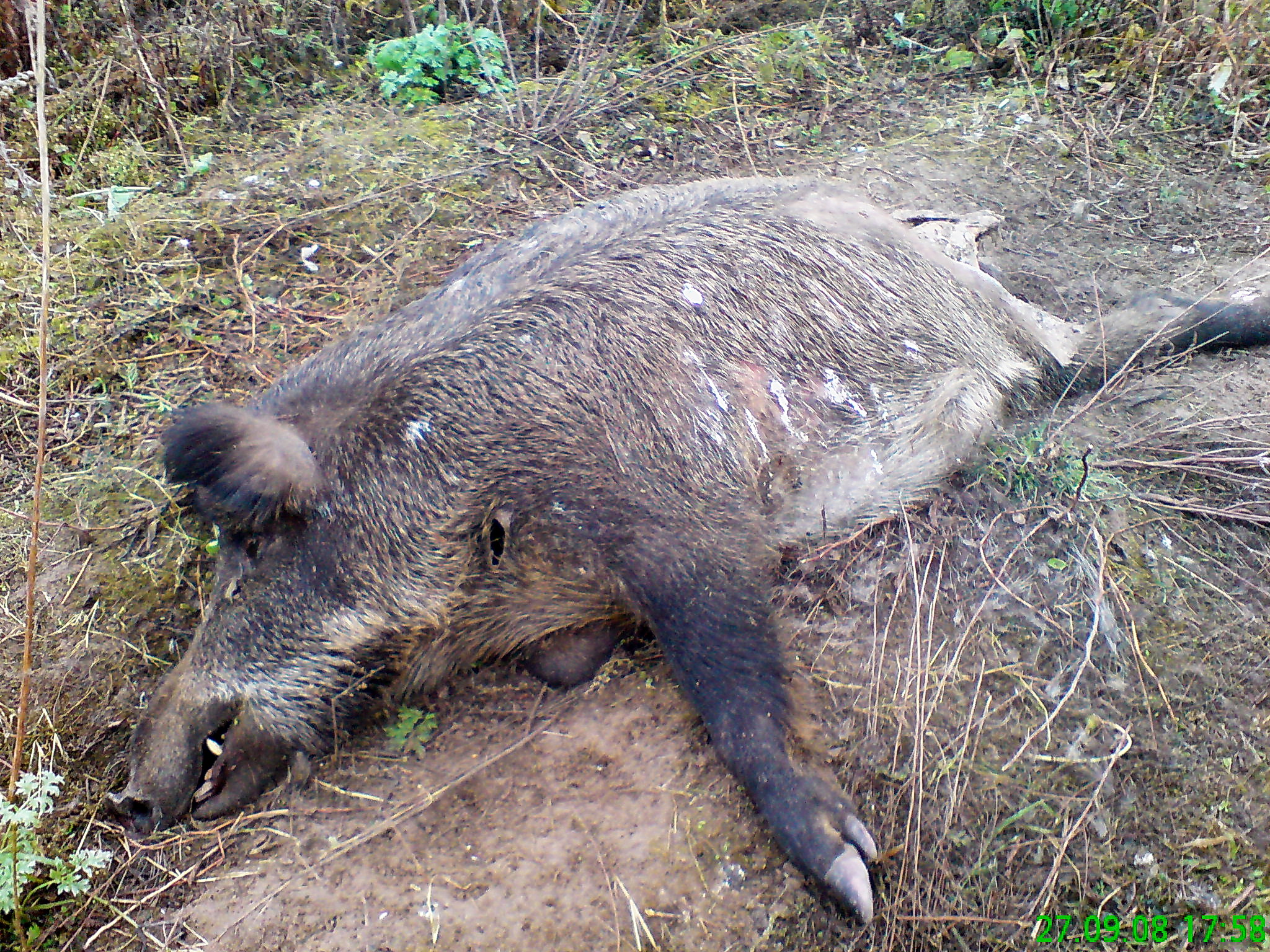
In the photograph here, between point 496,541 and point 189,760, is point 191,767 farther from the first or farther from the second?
point 496,541

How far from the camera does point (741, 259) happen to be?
324 centimetres

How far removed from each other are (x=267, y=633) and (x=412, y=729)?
2.06 ft

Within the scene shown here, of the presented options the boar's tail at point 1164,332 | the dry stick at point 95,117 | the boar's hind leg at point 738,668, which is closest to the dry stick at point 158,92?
the dry stick at point 95,117

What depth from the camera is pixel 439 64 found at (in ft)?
18.3

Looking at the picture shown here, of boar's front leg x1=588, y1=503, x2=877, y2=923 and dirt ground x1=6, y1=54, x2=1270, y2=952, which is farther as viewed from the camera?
boar's front leg x1=588, y1=503, x2=877, y2=923

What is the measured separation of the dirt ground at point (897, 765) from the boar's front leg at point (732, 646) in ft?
0.41

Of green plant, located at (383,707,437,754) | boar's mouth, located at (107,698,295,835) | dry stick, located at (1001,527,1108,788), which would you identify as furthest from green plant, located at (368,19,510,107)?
dry stick, located at (1001,527,1108,788)

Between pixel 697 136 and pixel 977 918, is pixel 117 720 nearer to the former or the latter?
pixel 977 918

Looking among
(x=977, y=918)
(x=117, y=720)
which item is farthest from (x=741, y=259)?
(x=117, y=720)

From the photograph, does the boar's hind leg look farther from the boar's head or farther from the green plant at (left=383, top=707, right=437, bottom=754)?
the green plant at (left=383, top=707, right=437, bottom=754)

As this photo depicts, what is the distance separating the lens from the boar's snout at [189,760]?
2.63 metres

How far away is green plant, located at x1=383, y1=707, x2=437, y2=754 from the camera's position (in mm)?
2947

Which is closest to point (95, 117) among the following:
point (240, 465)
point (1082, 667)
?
point (240, 465)

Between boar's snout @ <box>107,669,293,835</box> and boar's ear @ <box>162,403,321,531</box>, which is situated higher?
boar's ear @ <box>162,403,321,531</box>
